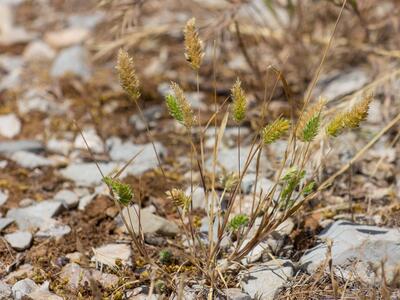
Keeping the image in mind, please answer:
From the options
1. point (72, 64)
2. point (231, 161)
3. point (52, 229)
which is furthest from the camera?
point (72, 64)

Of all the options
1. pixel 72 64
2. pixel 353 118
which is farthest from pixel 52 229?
pixel 72 64

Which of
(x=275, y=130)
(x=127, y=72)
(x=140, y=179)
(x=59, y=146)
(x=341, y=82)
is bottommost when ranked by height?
(x=59, y=146)

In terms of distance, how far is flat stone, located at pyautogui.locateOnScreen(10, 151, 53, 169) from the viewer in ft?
10.1

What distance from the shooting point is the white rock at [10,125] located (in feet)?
11.3

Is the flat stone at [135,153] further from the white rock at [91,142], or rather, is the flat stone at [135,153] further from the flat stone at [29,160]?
the flat stone at [29,160]

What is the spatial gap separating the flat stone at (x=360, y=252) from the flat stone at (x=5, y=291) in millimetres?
1004

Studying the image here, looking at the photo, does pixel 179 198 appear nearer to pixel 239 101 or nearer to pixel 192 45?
pixel 239 101

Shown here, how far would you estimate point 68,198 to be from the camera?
278 centimetres

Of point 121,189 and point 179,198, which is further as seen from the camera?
point 179,198

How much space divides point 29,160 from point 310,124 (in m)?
1.64

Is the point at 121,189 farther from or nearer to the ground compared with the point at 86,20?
farther from the ground

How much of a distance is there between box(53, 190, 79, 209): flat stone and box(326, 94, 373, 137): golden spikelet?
125 cm

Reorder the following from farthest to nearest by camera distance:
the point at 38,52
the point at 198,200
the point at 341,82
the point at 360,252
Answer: the point at 38,52
the point at 341,82
the point at 198,200
the point at 360,252

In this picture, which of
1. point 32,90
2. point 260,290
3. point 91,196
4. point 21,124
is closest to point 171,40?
point 32,90
